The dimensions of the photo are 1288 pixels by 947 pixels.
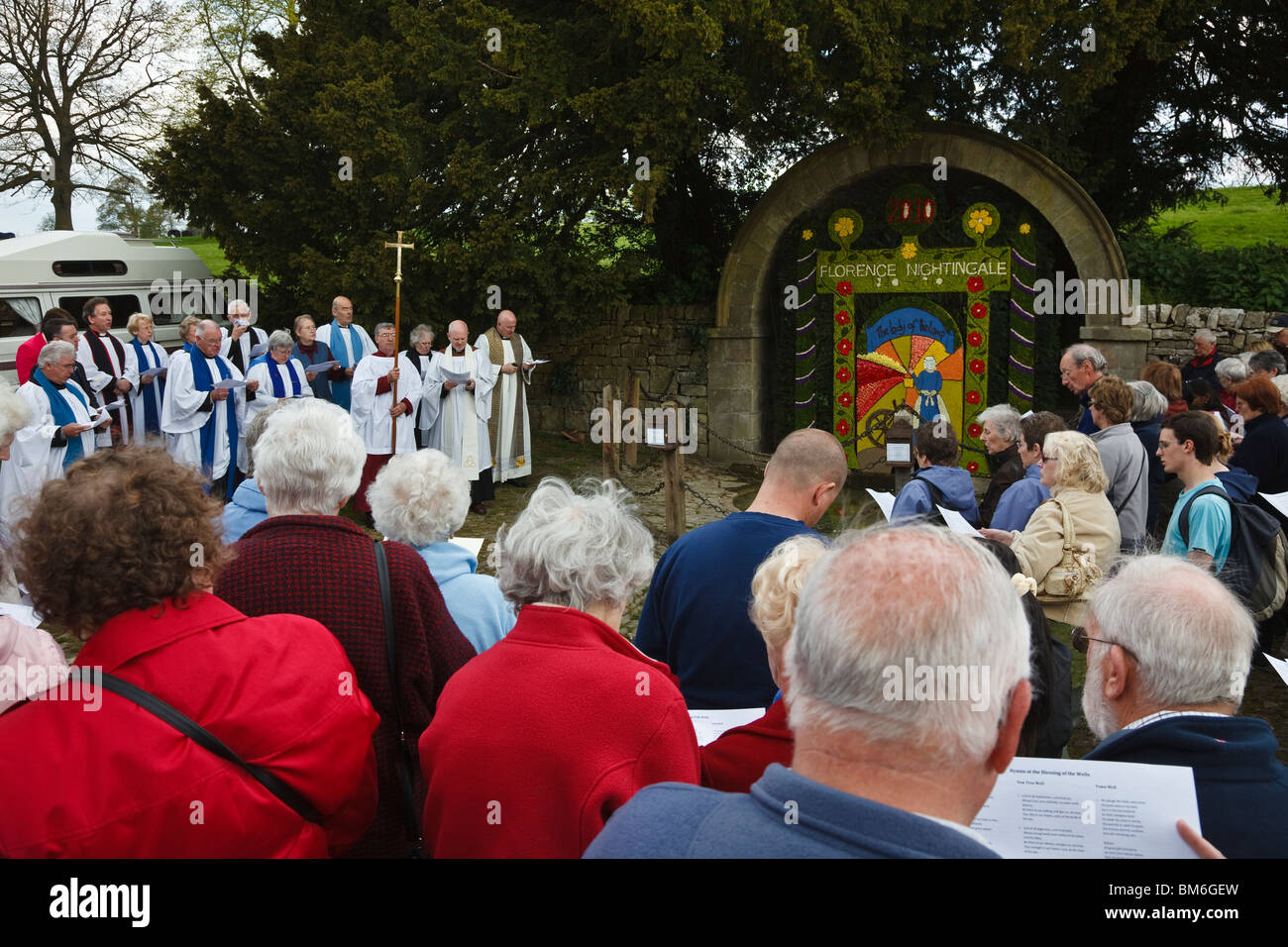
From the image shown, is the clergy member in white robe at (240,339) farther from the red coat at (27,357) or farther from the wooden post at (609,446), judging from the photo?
the wooden post at (609,446)

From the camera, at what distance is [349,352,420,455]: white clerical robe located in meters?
10.2

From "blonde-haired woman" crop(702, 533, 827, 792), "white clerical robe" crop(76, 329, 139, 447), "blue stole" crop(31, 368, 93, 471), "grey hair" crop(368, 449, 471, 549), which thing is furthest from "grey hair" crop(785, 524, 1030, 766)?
"white clerical robe" crop(76, 329, 139, 447)

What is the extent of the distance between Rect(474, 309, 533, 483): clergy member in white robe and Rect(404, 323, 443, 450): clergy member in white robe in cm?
57

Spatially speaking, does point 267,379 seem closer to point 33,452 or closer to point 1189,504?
point 33,452

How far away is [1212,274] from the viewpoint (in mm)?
11148

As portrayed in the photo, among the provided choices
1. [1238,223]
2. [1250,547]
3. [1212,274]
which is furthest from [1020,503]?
[1238,223]

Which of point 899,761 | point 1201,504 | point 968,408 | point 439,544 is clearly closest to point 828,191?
point 968,408

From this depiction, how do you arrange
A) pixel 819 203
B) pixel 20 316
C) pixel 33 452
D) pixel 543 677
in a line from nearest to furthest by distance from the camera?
pixel 543 677 → pixel 33 452 → pixel 819 203 → pixel 20 316

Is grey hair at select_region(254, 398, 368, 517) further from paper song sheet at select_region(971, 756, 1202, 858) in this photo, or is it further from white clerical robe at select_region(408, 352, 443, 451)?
white clerical robe at select_region(408, 352, 443, 451)

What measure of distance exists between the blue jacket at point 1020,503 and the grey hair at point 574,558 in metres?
2.78

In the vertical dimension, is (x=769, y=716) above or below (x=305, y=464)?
below

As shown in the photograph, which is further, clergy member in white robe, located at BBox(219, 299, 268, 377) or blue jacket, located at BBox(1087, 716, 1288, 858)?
clergy member in white robe, located at BBox(219, 299, 268, 377)

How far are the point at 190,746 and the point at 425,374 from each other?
8.83 m

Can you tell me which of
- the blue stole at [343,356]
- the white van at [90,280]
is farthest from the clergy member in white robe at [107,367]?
the white van at [90,280]
